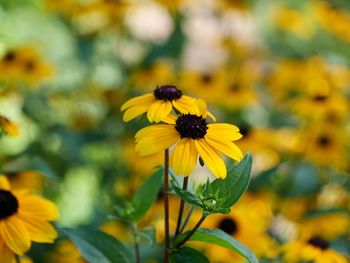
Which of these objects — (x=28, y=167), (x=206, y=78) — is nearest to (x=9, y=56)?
(x=206, y=78)

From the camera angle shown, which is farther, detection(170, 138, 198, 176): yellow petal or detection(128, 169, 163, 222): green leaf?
detection(128, 169, 163, 222): green leaf

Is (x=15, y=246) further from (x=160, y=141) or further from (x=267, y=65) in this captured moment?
(x=267, y=65)

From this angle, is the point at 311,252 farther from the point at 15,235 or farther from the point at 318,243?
the point at 15,235

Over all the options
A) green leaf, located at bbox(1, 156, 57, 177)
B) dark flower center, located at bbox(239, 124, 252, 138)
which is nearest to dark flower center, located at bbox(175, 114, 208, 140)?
green leaf, located at bbox(1, 156, 57, 177)

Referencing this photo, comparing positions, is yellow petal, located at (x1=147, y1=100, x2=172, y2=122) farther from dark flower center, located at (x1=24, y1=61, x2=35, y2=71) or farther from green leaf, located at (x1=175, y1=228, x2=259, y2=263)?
dark flower center, located at (x1=24, y1=61, x2=35, y2=71)

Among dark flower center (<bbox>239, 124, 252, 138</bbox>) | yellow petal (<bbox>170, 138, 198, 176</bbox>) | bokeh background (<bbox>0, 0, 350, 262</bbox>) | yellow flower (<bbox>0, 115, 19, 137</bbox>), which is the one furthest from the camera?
dark flower center (<bbox>239, 124, 252, 138</bbox>)

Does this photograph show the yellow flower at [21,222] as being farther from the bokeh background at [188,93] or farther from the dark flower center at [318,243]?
the dark flower center at [318,243]
